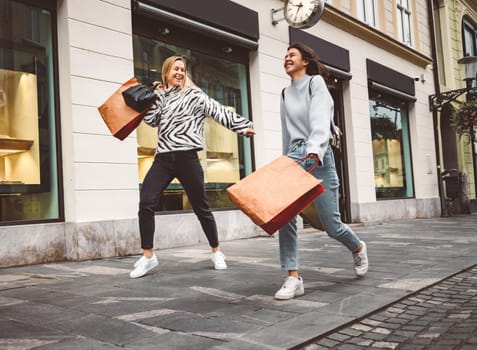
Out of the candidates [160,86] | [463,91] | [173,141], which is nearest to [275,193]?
[173,141]

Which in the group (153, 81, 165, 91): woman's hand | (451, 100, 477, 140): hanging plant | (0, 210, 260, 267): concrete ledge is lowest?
(0, 210, 260, 267): concrete ledge

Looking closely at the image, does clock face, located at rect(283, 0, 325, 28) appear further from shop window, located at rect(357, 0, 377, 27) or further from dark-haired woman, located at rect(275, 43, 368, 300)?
dark-haired woman, located at rect(275, 43, 368, 300)

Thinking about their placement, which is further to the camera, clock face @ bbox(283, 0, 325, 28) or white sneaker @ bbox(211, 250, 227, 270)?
clock face @ bbox(283, 0, 325, 28)

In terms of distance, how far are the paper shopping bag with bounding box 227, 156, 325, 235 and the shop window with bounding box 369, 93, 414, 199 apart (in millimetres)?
9674

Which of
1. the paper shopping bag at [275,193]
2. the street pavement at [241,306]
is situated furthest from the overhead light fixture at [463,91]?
the paper shopping bag at [275,193]

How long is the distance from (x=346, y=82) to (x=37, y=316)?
9.70m

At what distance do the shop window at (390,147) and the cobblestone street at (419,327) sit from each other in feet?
29.9

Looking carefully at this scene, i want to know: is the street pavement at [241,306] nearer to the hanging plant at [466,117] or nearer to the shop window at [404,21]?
the hanging plant at [466,117]

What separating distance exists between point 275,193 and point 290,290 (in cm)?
78

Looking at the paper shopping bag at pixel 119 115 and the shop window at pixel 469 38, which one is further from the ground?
the shop window at pixel 469 38

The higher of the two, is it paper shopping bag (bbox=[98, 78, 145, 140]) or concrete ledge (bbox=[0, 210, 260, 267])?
paper shopping bag (bbox=[98, 78, 145, 140])

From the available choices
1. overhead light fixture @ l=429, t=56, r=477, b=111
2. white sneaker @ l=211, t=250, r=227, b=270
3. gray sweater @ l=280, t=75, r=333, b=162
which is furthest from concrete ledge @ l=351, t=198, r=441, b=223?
gray sweater @ l=280, t=75, r=333, b=162

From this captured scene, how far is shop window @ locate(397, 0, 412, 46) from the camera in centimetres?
1429

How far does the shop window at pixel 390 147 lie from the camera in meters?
12.7
